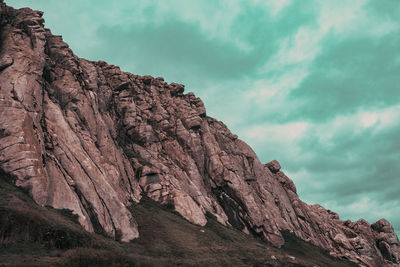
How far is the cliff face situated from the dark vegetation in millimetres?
4160

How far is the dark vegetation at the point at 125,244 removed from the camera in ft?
94.1

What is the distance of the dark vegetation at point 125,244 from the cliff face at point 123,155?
13.6ft

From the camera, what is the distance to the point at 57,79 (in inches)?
3164

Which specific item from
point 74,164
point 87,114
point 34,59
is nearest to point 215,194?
point 87,114

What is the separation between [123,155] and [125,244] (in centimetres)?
3813

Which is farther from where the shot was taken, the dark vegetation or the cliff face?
the cliff face

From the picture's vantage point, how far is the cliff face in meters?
52.5

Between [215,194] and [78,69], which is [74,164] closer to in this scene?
[78,69]

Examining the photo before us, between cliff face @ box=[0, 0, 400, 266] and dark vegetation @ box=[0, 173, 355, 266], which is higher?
cliff face @ box=[0, 0, 400, 266]

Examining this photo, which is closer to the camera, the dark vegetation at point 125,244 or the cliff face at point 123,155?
the dark vegetation at point 125,244

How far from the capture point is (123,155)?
8738 centimetres

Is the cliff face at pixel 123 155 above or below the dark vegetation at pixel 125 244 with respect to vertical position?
above

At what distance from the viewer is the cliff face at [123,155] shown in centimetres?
5253

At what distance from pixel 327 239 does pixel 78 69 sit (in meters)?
123
